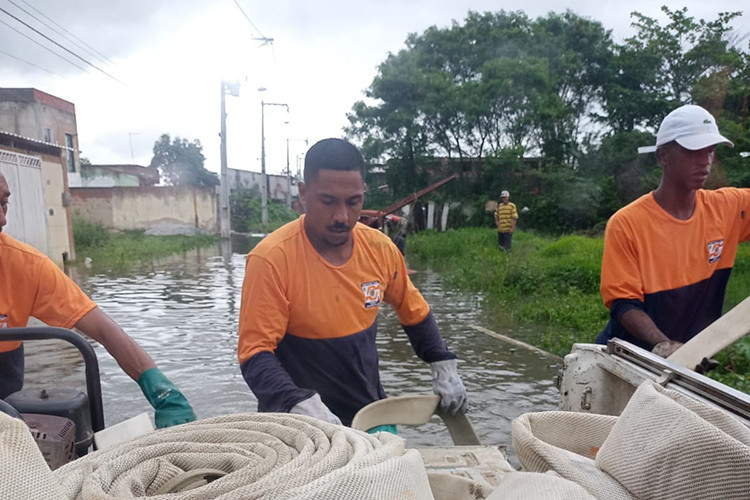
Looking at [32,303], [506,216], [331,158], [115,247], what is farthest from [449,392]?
[115,247]

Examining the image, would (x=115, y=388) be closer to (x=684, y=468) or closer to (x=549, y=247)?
(x=684, y=468)

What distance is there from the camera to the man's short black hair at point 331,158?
2.08 meters

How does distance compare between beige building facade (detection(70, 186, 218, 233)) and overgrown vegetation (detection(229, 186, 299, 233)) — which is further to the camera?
overgrown vegetation (detection(229, 186, 299, 233))

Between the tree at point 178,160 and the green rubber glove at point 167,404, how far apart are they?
40.3 metres

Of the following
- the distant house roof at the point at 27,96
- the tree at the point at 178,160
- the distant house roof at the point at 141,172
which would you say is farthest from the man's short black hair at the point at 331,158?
the tree at the point at 178,160

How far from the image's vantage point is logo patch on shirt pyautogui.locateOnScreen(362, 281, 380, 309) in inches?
86.7

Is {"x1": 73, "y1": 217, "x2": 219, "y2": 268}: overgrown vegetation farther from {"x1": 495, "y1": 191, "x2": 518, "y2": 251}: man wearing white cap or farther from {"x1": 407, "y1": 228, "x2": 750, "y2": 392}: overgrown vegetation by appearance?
{"x1": 495, "y1": 191, "x2": 518, "y2": 251}: man wearing white cap

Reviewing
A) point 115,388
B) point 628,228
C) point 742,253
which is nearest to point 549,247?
point 742,253

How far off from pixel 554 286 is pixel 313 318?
725cm

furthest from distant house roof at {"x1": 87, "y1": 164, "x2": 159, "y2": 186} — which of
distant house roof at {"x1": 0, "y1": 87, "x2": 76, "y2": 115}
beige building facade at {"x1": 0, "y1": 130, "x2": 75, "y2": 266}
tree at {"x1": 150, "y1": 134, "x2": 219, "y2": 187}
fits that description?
beige building facade at {"x1": 0, "y1": 130, "x2": 75, "y2": 266}

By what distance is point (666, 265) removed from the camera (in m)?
2.44

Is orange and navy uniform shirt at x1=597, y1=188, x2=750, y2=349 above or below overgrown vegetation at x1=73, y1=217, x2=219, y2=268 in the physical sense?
above

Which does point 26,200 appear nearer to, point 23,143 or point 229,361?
point 23,143

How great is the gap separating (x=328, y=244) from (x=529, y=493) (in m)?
1.34
